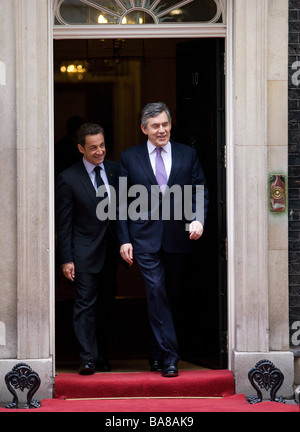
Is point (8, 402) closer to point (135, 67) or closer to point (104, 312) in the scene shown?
point (104, 312)

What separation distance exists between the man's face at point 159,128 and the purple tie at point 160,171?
11 centimetres

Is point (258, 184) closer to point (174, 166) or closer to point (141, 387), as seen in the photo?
point (174, 166)

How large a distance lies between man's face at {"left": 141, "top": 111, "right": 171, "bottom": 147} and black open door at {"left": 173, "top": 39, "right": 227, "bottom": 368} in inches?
18.7

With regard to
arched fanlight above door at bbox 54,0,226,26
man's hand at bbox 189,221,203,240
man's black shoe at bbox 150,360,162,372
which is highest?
arched fanlight above door at bbox 54,0,226,26

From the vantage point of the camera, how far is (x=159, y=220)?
752 centimetres

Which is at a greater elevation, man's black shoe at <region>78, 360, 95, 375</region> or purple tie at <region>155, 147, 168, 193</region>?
purple tie at <region>155, 147, 168, 193</region>

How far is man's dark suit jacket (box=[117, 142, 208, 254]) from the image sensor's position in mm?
7492

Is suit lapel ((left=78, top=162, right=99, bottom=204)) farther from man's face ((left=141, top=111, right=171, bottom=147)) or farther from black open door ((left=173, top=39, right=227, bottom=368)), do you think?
black open door ((left=173, top=39, right=227, bottom=368))

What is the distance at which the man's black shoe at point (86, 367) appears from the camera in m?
7.46

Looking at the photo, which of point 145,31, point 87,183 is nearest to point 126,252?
point 87,183

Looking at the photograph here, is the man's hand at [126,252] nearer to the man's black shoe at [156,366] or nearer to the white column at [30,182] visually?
Answer: the white column at [30,182]

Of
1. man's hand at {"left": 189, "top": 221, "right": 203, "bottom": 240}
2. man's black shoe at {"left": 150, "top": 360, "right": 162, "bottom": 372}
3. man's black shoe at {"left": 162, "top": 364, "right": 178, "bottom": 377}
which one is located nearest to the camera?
man's hand at {"left": 189, "top": 221, "right": 203, "bottom": 240}

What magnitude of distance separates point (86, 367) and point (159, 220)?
1422 millimetres

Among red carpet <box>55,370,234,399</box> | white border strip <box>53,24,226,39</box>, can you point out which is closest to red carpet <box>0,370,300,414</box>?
red carpet <box>55,370,234,399</box>
